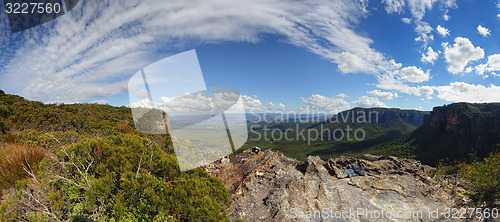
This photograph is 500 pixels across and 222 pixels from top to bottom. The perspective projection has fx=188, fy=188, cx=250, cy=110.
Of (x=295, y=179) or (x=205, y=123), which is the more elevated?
(x=205, y=123)

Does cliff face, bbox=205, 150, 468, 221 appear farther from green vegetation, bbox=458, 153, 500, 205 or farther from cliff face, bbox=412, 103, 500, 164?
cliff face, bbox=412, 103, 500, 164

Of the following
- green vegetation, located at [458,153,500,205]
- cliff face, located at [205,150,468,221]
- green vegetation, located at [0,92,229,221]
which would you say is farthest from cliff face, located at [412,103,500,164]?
green vegetation, located at [0,92,229,221]

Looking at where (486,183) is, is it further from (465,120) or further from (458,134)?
(465,120)

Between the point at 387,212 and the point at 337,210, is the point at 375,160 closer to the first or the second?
the point at 387,212

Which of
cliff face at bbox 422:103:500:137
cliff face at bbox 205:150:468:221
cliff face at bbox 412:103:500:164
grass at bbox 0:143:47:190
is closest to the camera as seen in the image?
grass at bbox 0:143:47:190

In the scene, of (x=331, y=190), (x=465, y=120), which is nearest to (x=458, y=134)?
(x=465, y=120)

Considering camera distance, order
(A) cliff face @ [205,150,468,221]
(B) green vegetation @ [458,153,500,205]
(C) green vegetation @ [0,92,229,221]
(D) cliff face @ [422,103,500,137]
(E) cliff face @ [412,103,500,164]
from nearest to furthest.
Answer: (C) green vegetation @ [0,92,229,221]
(B) green vegetation @ [458,153,500,205]
(A) cliff face @ [205,150,468,221]
(E) cliff face @ [412,103,500,164]
(D) cliff face @ [422,103,500,137]

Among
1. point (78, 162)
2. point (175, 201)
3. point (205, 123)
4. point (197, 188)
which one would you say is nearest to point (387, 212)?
point (197, 188)
